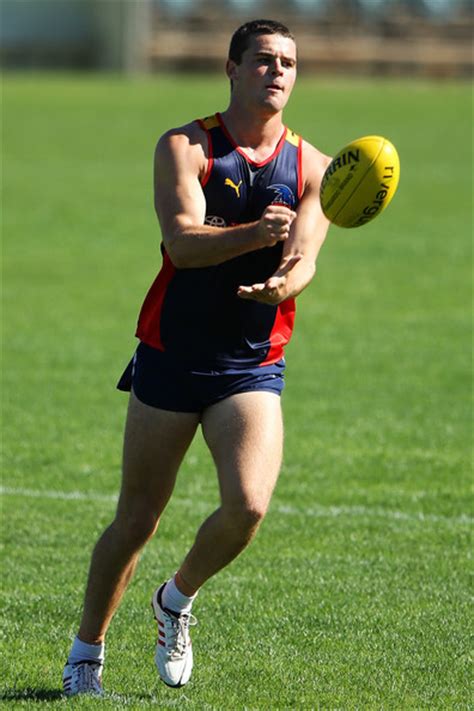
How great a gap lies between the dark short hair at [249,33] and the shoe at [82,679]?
2476mm

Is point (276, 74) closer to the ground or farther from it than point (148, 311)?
farther from it

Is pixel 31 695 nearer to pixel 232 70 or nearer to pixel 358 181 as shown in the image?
pixel 358 181

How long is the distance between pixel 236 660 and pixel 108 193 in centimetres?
1957

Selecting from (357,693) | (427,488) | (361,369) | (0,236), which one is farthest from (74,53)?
(357,693)

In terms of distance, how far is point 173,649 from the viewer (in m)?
6.04

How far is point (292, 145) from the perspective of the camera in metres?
6.10

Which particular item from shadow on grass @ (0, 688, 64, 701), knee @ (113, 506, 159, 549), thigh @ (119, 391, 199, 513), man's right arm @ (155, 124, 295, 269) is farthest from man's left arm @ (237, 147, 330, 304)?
shadow on grass @ (0, 688, 64, 701)

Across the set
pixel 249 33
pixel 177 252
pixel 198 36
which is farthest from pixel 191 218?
pixel 198 36

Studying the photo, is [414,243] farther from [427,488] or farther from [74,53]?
[74,53]

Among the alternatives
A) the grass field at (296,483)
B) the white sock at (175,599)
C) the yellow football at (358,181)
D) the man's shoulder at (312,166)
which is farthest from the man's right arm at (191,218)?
the grass field at (296,483)

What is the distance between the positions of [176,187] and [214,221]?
25 cm

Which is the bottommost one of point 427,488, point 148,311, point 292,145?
point 427,488

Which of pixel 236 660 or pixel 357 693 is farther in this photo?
pixel 236 660

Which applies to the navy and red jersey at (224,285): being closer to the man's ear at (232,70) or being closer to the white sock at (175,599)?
the man's ear at (232,70)
